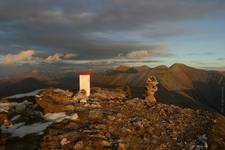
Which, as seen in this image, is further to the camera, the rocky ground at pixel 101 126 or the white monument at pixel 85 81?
the white monument at pixel 85 81

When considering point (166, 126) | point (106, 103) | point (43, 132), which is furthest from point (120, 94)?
point (43, 132)

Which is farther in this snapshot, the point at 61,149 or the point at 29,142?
the point at 29,142

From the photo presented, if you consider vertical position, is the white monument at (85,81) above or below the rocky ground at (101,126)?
above

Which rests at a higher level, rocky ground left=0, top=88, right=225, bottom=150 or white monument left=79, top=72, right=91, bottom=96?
white monument left=79, top=72, right=91, bottom=96

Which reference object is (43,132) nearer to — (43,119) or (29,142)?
(29,142)

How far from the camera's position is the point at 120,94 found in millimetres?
63969

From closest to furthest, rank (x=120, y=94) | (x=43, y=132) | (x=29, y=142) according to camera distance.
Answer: (x=29, y=142) < (x=43, y=132) < (x=120, y=94)

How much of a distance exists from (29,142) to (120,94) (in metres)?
33.1

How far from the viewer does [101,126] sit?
35500 mm

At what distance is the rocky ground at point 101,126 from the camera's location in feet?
104

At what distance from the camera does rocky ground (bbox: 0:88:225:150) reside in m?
31.8

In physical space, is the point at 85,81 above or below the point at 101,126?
above

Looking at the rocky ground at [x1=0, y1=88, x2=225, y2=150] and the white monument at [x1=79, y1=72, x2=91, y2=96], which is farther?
the white monument at [x1=79, y1=72, x2=91, y2=96]

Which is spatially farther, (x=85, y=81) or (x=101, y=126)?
(x=85, y=81)
